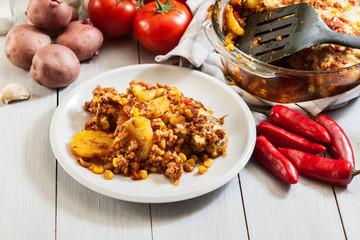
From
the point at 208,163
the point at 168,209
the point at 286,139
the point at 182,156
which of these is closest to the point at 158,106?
the point at 182,156

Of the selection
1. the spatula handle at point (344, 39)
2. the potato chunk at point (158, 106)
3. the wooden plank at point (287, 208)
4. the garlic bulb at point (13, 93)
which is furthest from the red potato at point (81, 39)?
the spatula handle at point (344, 39)

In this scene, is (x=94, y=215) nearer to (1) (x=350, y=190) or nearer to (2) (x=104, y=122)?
(2) (x=104, y=122)

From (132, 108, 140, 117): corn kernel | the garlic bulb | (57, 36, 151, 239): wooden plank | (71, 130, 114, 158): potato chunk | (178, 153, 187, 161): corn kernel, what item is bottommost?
(57, 36, 151, 239): wooden plank

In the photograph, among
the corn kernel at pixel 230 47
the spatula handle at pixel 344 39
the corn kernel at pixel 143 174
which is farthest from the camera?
the corn kernel at pixel 230 47

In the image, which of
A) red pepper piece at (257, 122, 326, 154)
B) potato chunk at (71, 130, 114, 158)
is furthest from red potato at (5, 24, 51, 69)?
red pepper piece at (257, 122, 326, 154)

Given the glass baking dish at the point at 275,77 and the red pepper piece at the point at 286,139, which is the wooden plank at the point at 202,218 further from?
the glass baking dish at the point at 275,77

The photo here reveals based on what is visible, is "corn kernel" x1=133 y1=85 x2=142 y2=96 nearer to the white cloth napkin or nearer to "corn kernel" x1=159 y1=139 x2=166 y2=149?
"corn kernel" x1=159 y1=139 x2=166 y2=149
